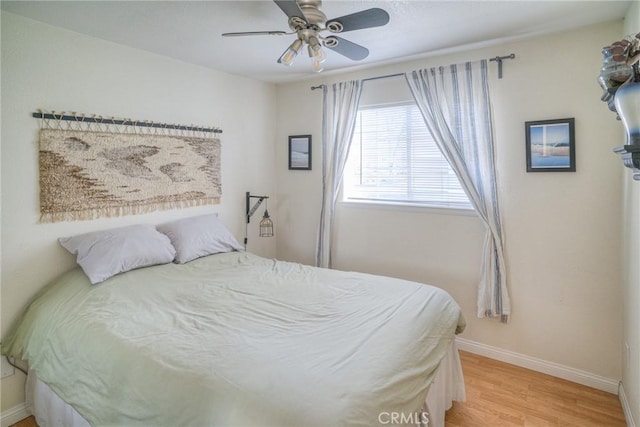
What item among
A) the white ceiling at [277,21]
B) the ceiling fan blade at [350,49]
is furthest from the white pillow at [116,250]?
the ceiling fan blade at [350,49]

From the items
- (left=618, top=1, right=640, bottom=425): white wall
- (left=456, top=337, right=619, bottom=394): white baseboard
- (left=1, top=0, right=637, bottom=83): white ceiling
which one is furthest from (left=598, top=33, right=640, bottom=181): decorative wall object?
(left=456, top=337, right=619, bottom=394): white baseboard

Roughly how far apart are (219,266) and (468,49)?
8.85 feet

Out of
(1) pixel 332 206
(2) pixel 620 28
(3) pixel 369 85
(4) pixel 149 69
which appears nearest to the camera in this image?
→ (2) pixel 620 28

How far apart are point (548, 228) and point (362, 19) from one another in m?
2.04

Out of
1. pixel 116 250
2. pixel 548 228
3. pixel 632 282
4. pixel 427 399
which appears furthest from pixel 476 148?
pixel 116 250

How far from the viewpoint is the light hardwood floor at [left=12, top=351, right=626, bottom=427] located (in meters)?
2.11

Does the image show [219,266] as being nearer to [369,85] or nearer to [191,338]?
[191,338]

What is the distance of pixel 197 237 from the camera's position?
2936mm

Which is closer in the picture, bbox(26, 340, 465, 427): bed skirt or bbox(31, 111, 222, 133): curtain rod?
bbox(26, 340, 465, 427): bed skirt

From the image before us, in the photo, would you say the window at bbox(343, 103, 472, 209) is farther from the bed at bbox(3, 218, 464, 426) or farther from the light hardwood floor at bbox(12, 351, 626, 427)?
the light hardwood floor at bbox(12, 351, 626, 427)

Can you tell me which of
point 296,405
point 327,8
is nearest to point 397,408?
point 296,405

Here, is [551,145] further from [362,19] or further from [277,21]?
[277,21]

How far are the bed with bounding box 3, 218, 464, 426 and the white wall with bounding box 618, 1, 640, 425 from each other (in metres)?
0.92

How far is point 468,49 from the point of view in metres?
2.81
